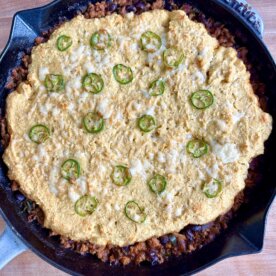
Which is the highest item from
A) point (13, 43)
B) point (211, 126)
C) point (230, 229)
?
point (13, 43)

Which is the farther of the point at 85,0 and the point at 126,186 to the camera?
the point at 85,0

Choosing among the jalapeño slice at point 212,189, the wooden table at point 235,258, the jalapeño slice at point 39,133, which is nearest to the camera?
the jalapeño slice at point 212,189

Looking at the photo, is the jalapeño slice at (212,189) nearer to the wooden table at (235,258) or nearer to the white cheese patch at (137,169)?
the white cheese patch at (137,169)

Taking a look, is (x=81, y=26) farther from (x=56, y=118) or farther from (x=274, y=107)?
(x=274, y=107)

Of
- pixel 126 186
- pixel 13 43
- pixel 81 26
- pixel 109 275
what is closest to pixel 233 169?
pixel 126 186

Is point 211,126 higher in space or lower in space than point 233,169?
higher

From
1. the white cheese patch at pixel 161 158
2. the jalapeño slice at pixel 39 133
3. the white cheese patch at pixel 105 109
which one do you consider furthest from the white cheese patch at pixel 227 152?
the jalapeño slice at pixel 39 133

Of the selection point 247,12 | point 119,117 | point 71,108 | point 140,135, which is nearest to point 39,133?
point 71,108

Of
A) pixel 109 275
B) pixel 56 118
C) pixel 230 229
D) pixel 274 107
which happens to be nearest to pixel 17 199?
pixel 56 118
